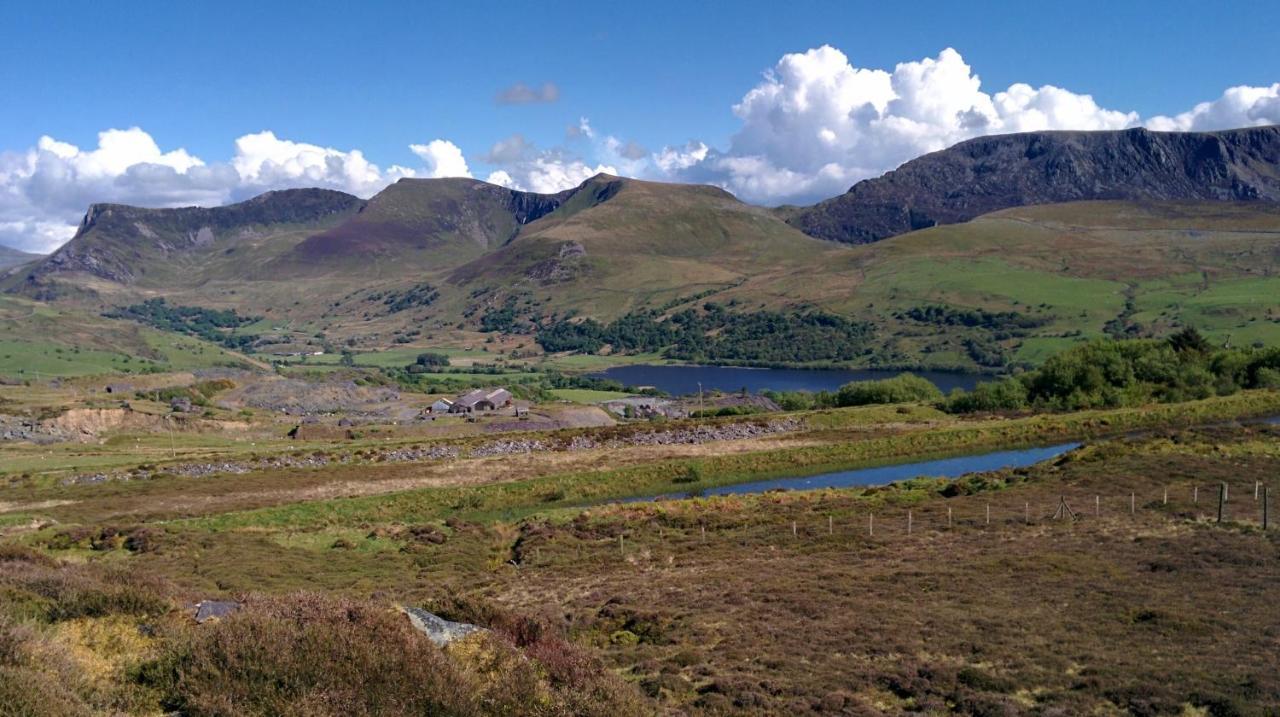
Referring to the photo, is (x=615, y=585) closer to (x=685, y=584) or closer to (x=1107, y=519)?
(x=685, y=584)

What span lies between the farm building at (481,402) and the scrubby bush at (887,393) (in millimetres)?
44291

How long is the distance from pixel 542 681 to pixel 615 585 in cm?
1638

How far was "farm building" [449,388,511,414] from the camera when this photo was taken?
365ft

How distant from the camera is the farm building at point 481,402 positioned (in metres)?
111

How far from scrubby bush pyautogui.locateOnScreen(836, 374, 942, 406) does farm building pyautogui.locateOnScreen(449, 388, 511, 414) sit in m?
44.3

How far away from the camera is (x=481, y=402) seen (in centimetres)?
11362

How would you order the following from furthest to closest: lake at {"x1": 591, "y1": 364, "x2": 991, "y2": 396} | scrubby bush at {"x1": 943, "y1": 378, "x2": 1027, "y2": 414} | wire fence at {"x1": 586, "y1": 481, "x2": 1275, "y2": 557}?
lake at {"x1": 591, "y1": 364, "x2": 991, "y2": 396} → scrubby bush at {"x1": 943, "y1": 378, "x2": 1027, "y2": 414} → wire fence at {"x1": 586, "y1": 481, "x2": 1275, "y2": 557}

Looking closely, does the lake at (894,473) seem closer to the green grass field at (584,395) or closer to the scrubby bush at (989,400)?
the scrubby bush at (989,400)

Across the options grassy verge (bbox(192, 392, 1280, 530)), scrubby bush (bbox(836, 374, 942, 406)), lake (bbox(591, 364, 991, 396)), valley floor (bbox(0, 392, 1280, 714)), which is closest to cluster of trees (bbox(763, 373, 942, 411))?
scrubby bush (bbox(836, 374, 942, 406))

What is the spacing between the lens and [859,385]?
348ft

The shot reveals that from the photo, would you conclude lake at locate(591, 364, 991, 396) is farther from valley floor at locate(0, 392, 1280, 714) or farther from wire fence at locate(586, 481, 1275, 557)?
wire fence at locate(586, 481, 1275, 557)

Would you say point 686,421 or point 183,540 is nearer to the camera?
point 183,540

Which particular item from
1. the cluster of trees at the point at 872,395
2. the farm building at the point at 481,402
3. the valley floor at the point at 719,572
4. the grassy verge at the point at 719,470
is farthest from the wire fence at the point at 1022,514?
the farm building at the point at 481,402

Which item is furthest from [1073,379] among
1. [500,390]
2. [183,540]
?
[183,540]
